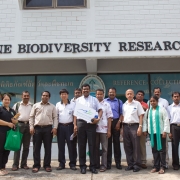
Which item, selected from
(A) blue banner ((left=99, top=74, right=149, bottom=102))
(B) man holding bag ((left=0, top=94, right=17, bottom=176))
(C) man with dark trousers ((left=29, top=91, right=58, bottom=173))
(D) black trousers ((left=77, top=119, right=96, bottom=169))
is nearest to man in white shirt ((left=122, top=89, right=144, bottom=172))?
(D) black trousers ((left=77, top=119, right=96, bottom=169))

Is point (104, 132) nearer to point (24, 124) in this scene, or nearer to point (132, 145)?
point (132, 145)

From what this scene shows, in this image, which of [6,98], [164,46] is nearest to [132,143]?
[6,98]

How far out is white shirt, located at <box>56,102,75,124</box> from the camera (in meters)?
5.50

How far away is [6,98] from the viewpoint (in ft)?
17.1

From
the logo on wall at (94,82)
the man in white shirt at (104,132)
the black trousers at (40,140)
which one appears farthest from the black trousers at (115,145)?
the logo on wall at (94,82)

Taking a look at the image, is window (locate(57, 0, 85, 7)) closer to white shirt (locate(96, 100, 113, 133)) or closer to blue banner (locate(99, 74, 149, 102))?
blue banner (locate(99, 74, 149, 102))

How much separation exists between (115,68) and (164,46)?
1780mm

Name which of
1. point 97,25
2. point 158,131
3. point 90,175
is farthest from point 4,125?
point 97,25

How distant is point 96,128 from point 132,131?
772mm

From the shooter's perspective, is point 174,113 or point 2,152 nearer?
point 2,152

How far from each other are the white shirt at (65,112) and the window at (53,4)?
3555mm

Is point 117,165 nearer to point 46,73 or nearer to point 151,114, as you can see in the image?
point 151,114

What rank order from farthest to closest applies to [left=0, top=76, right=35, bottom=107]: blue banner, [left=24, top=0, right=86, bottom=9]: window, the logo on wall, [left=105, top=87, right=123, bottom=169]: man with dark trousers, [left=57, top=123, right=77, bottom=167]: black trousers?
[left=0, top=76, right=35, bottom=107]: blue banner < the logo on wall < [left=24, top=0, right=86, bottom=9]: window < [left=105, top=87, right=123, bottom=169]: man with dark trousers < [left=57, top=123, right=77, bottom=167]: black trousers

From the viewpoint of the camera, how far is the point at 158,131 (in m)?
5.16
